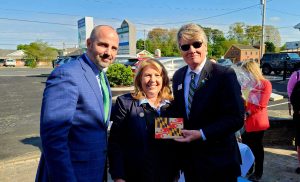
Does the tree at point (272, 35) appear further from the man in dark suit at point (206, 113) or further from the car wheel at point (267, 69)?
the man in dark suit at point (206, 113)

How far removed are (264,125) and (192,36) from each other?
2.49 m

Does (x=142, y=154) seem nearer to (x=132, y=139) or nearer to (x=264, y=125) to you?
(x=132, y=139)

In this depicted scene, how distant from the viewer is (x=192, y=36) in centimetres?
210

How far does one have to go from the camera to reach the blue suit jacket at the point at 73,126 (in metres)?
1.71

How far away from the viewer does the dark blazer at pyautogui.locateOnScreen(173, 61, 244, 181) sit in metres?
2.01

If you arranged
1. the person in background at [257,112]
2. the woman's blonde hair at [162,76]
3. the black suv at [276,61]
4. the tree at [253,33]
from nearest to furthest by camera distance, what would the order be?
1. the woman's blonde hair at [162,76]
2. the person in background at [257,112]
3. the black suv at [276,61]
4. the tree at [253,33]

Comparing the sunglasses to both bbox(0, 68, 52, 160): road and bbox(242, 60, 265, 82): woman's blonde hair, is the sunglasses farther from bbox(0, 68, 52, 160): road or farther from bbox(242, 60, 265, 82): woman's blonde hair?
bbox(0, 68, 52, 160): road

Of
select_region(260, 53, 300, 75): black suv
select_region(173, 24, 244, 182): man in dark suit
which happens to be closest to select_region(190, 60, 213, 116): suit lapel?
select_region(173, 24, 244, 182): man in dark suit

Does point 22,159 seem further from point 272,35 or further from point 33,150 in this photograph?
point 272,35

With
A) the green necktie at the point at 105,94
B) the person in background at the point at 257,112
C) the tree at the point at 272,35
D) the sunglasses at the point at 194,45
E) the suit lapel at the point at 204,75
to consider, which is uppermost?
the tree at the point at 272,35

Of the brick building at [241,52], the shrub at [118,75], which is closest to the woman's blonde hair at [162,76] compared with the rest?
the shrub at [118,75]

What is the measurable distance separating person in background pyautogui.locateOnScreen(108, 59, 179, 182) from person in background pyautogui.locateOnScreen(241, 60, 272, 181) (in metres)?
2.11

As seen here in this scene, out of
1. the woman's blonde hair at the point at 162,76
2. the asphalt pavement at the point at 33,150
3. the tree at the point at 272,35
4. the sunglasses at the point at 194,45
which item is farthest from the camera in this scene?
the tree at the point at 272,35

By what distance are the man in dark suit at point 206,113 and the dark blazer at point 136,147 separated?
19cm
